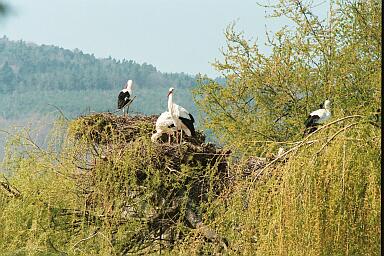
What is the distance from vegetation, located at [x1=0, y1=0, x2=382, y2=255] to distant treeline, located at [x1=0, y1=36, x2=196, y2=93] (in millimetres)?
49100

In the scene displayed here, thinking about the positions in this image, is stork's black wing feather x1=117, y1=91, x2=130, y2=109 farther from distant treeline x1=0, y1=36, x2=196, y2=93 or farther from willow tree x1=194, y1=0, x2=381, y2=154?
distant treeline x1=0, y1=36, x2=196, y2=93

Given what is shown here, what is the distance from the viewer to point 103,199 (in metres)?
6.63

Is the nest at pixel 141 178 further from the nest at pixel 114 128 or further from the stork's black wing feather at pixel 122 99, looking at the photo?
the stork's black wing feather at pixel 122 99

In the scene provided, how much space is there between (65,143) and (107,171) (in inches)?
15.4

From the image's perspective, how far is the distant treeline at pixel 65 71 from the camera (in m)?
71.0

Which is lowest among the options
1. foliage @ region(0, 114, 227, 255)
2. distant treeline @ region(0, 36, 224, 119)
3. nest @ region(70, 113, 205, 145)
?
foliage @ region(0, 114, 227, 255)

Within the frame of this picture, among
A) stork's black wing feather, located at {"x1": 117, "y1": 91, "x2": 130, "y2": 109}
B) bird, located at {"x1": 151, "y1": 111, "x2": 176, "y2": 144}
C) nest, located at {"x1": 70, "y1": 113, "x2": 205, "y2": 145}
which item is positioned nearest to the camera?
nest, located at {"x1": 70, "y1": 113, "x2": 205, "y2": 145}

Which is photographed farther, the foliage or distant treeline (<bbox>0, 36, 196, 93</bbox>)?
distant treeline (<bbox>0, 36, 196, 93</bbox>)

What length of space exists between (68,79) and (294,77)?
64.9 metres

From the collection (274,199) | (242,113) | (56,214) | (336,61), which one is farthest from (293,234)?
(242,113)

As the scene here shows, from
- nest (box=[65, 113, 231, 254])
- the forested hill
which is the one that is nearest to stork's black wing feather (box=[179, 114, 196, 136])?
nest (box=[65, 113, 231, 254])

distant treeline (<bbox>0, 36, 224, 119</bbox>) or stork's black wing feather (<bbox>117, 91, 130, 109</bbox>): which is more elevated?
distant treeline (<bbox>0, 36, 224, 119</bbox>)

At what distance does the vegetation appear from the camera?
4.29 meters

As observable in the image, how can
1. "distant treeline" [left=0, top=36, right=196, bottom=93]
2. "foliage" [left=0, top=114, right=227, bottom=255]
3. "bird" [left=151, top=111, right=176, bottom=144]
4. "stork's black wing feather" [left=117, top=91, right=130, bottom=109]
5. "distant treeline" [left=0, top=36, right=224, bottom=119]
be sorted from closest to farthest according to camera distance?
1. "foliage" [left=0, top=114, right=227, bottom=255]
2. "bird" [left=151, top=111, right=176, bottom=144]
3. "stork's black wing feather" [left=117, top=91, right=130, bottom=109]
4. "distant treeline" [left=0, top=36, right=224, bottom=119]
5. "distant treeline" [left=0, top=36, right=196, bottom=93]
